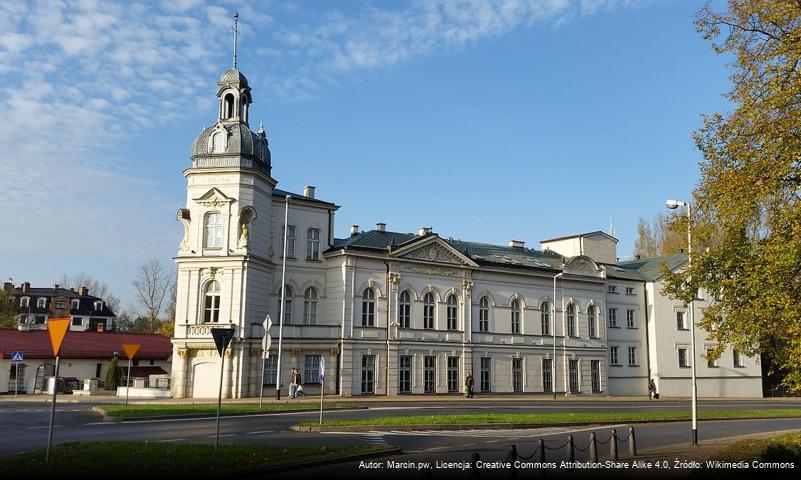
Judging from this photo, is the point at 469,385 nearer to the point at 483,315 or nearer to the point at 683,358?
the point at 483,315

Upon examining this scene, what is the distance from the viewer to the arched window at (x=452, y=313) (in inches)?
1922

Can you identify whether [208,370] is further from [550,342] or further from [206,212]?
[550,342]

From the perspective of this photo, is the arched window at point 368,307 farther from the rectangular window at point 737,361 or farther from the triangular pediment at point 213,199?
the rectangular window at point 737,361

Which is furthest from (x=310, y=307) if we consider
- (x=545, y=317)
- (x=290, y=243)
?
(x=545, y=317)

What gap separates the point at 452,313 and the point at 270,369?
45.3 feet

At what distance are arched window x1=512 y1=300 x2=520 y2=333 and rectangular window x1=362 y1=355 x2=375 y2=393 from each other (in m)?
12.4

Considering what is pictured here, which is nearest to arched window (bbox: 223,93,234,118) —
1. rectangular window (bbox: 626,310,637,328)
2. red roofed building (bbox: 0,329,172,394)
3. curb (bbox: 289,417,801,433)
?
red roofed building (bbox: 0,329,172,394)

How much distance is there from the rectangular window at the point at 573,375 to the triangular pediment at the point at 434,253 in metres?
11.8

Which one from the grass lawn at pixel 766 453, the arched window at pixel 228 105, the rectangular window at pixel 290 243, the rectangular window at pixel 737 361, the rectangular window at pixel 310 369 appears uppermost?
the arched window at pixel 228 105

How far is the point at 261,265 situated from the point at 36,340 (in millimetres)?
20439

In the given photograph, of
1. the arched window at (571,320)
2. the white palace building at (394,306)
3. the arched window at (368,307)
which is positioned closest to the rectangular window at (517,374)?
the white palace building at (394,306)

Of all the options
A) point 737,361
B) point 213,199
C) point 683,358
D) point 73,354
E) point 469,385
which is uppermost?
point 213,199

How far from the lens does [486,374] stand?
49.9 metres

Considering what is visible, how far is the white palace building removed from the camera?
134ft
